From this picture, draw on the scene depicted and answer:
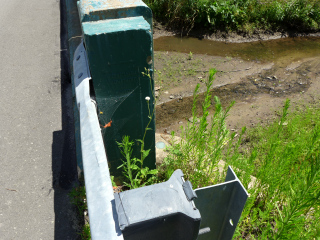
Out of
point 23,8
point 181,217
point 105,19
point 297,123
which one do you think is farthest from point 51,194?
point 23,8

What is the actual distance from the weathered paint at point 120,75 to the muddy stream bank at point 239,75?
8.13 feet

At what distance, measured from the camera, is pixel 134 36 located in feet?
6.00

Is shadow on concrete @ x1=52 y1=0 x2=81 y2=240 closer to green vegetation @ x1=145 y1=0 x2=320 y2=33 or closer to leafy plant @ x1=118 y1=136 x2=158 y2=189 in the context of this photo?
leafy plant @ x1=118 y1=136 x2=158 y2=189

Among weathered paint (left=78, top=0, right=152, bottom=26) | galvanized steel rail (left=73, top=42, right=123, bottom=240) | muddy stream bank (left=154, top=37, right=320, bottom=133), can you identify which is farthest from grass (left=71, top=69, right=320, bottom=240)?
muddy stream bank (left=154, top=37, right=320, bottom=133)

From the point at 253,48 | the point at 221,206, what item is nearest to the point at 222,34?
the point at 253,48

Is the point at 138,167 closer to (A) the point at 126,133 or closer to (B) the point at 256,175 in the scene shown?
(A) the point at 126,133

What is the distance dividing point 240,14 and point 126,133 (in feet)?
23.8

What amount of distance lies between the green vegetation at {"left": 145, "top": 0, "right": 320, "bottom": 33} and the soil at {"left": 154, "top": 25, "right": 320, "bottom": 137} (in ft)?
4.60

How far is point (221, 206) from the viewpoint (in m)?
1.48

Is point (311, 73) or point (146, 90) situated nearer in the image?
point (146, 90)

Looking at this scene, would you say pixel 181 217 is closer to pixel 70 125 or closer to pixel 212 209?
pixel 212 209

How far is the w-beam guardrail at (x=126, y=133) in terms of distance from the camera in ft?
3.24

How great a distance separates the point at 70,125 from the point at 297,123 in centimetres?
345

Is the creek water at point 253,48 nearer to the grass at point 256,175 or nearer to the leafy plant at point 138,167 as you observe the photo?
the grass at point 256,175
